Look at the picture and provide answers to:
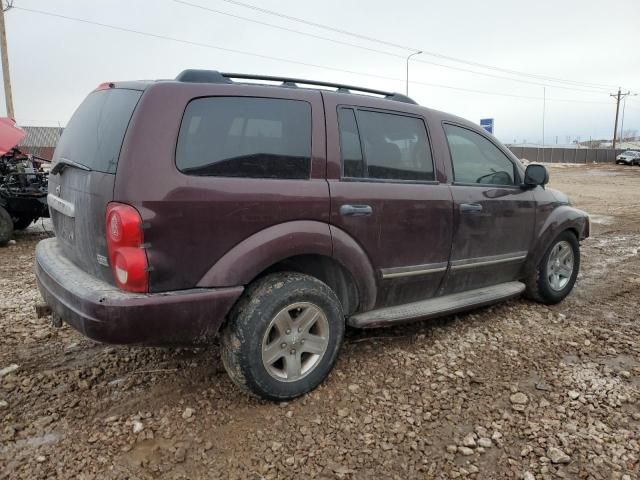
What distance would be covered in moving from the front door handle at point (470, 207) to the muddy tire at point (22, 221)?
22.6 feet

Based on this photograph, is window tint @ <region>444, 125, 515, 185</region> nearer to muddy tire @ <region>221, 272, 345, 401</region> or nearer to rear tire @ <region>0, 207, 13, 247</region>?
muddy tire @ <region>221, 272, 345, 401</region>

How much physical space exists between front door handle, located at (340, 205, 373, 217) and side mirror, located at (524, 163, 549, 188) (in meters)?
1.84

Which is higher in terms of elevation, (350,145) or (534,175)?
(350,145)

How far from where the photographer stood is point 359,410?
110 inches

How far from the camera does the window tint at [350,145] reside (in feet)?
10.0

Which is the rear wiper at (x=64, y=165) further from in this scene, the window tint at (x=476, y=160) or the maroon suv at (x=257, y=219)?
the window tint at (x=476, y=160)

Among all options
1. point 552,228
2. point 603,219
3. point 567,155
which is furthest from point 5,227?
point 567,155

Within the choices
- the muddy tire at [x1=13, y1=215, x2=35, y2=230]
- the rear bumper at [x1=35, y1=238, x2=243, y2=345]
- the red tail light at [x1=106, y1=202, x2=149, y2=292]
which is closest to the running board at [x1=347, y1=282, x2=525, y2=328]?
the rear bumper at [x1=35, y1=238, x2=243, y2=345]

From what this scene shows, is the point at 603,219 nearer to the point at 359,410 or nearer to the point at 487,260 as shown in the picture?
the point at 487,260

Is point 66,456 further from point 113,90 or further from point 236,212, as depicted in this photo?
point 113,90

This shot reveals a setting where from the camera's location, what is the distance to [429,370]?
10.8ft

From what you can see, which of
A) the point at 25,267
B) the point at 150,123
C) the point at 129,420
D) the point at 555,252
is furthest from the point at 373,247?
the point at 25,267

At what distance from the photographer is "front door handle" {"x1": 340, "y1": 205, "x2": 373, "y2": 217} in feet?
9.75

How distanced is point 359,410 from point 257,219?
1.23 metres
